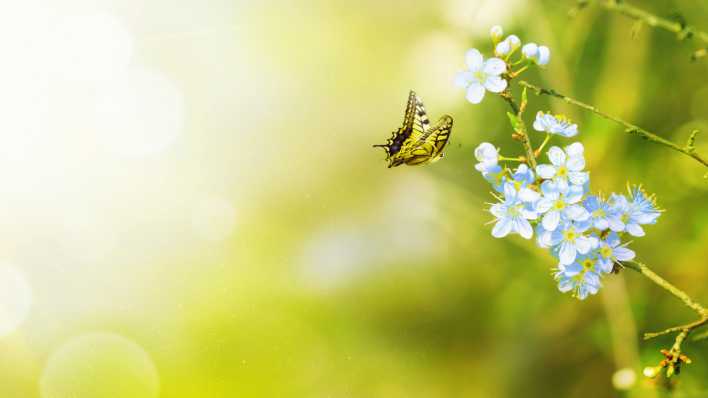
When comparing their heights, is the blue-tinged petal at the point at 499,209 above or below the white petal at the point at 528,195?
above

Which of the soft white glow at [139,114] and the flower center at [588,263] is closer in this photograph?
the flower center at [588,263]

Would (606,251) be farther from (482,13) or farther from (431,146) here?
(482,13)

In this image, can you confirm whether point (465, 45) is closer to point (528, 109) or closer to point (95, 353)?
point (528, 109)

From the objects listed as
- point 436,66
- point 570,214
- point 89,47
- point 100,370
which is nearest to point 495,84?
point 570,214

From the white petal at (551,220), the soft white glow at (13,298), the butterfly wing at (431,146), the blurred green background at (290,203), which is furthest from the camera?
the soft white glow at (13,298)

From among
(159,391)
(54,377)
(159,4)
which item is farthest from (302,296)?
(159,4)

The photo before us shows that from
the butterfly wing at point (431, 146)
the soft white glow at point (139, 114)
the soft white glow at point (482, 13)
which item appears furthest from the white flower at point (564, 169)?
the soft white glow at point (139, 114)

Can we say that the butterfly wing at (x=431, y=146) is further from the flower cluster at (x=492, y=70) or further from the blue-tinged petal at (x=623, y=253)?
the blue-tinged petal at (x=623, y=253)
